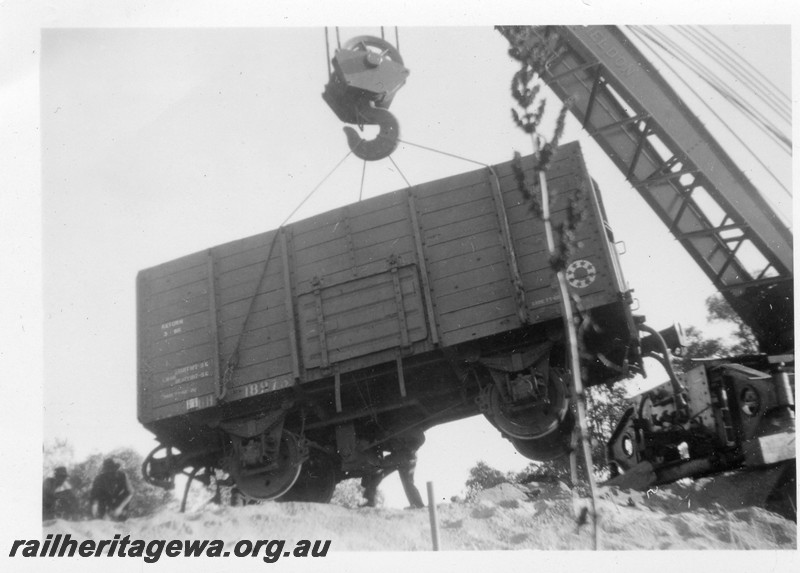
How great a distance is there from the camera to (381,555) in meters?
5.05

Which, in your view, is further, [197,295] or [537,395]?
[197,295]

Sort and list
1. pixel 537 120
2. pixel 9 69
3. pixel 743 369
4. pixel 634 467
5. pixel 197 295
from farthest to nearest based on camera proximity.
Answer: pixel 197 295, pixel 634 467, pixel 743 369, pixel 9 69, pixel 537 120

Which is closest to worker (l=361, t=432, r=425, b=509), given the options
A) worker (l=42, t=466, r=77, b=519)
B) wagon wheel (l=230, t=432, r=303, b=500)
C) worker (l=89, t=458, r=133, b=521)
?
wagon wheel (l=230, t=432, r=303, b=500)

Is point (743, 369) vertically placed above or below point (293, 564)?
above

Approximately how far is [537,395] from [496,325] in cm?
76

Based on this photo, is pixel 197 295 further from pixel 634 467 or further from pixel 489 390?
pixel 634 467

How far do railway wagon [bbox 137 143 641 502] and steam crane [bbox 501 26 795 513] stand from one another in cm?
88

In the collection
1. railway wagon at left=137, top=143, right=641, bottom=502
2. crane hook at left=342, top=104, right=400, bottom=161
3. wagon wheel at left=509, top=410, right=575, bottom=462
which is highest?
crane hook at left=342, top=104, right=400, bottom=161

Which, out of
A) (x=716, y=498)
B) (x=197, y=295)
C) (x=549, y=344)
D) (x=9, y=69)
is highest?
(x=9, y=69)

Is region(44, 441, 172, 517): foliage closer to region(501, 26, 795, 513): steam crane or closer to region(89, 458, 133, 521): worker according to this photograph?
region(89, 458, 133, 521): worker

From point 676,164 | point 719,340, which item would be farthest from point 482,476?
point 676,164

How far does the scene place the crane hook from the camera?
7613mm

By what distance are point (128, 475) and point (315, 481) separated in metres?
2.15

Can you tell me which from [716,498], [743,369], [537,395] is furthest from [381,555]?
[743,369]
